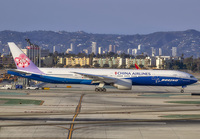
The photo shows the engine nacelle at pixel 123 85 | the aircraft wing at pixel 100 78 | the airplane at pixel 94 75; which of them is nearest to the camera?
the engine nacelle at pixel 123 85

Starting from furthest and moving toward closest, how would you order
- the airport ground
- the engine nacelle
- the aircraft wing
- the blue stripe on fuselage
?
the blue stripe on fuselage → the aircraft wing → the engine nacelle → the airport ground

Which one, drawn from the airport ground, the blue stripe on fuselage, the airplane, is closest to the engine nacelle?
the airplane

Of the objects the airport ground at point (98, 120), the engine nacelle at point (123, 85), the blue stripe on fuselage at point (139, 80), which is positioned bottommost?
the airport ground at point (98, 120)

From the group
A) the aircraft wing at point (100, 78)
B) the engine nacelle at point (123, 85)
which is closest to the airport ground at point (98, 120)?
the engine nacelle at point (123, 85)

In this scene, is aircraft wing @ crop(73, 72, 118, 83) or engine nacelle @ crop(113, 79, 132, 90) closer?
engine nacelle @ crop(113, 79, 132, 90)

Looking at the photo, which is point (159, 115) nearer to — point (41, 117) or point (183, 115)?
point (183, 115)

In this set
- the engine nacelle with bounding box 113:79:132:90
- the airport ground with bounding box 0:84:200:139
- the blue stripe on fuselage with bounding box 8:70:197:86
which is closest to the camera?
the airport ground with bounding box 0:84:200:139

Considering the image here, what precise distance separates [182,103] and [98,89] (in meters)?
18.7

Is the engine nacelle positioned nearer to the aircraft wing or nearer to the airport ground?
the aircraft wing

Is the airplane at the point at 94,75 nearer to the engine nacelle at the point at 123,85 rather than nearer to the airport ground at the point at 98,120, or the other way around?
the engine nacelle at the point at 123,85

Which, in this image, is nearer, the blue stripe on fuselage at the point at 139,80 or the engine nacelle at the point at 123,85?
the engine nacelle at the point at 123,85

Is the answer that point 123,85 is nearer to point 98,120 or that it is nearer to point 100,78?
point 100,78

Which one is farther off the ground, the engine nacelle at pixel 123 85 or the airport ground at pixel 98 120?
the engine nacelle at pixel 123 85

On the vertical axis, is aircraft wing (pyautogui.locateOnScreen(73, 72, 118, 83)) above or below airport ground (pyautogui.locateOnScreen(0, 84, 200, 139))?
above
